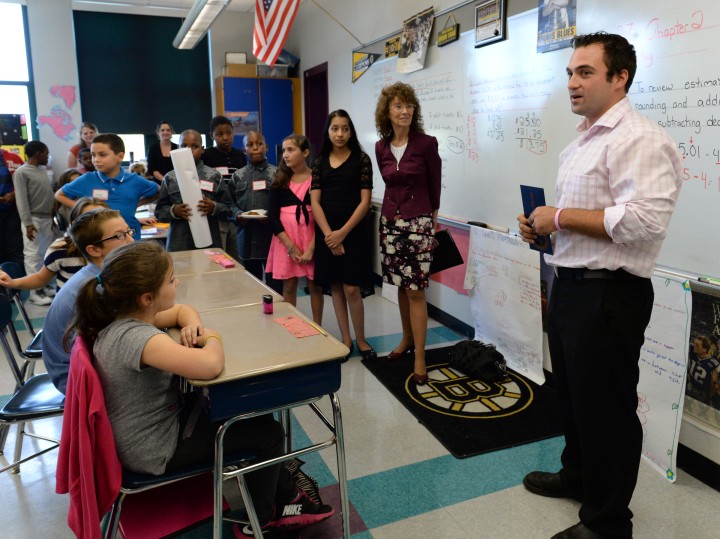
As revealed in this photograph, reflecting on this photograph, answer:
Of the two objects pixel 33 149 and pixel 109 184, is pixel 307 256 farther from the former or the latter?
pixel 33 149

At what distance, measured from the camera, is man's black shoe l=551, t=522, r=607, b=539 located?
5.88 feet

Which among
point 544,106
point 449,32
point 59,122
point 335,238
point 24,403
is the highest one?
point 449,32

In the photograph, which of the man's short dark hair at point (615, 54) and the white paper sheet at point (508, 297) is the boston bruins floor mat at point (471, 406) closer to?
the white paper sheet at point (508, 297)

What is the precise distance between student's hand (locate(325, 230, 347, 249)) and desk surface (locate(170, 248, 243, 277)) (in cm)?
64

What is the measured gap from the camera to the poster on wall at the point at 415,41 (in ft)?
12.7

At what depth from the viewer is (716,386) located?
7.06 ft

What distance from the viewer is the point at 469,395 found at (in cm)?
299

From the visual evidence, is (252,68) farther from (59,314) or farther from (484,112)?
(59,314)

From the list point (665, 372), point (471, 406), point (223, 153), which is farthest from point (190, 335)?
point (223, 153)

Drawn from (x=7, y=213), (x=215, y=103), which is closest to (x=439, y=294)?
(x=7, y=213)

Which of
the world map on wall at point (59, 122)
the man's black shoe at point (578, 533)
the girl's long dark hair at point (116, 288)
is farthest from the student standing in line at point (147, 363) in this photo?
the world map on wall at point (59, 122)

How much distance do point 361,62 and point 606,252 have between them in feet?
12.8

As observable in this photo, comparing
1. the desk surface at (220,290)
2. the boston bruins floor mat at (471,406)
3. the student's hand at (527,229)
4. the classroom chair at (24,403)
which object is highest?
the student's hand at (527,229)

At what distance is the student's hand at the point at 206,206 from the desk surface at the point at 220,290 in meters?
0.95
